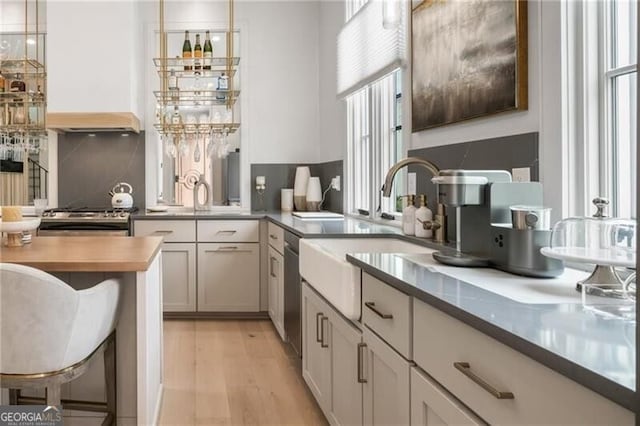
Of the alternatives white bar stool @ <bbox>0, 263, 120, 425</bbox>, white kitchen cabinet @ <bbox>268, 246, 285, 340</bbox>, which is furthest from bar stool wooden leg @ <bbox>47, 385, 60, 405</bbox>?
white kitchen cabinet @ <bbox>268, 246, 285, 340</bbox>

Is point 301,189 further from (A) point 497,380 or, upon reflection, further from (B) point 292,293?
(A) point 497,380

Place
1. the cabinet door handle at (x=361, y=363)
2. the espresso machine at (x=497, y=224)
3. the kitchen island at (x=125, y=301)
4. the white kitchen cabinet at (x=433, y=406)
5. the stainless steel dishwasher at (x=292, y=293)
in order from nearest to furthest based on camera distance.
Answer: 1. the white kitchen cabinet at (x=433, y=406)
2. the espresso machine at (x=497, y=224)
3. the cabinet door handle at (x=361, y=363)
4. the kitchen island at (x=125, y=301)
5. the stainless steel dishwasher at (x=292, y=293)

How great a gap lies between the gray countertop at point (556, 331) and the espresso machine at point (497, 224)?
0.27m

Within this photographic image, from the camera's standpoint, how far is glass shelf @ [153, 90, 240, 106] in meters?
4.86

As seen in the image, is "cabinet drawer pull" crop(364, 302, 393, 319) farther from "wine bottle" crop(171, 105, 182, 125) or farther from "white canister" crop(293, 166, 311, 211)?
"wine bottle" crop(171, 105, 182, 125)

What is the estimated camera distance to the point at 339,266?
196 cm

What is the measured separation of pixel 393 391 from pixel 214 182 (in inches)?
155

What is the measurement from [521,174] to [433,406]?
3.35 feet

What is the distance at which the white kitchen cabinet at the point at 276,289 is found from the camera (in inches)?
146

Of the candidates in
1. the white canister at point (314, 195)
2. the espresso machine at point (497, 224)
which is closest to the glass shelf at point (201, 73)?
Answer: the white canister at point (314, 195)

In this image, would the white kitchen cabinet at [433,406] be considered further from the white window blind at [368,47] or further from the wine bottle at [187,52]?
the wine bottle at [187,52]

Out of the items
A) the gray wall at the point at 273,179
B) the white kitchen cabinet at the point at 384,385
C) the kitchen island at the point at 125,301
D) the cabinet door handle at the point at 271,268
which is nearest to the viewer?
the white kitchen cabinet at the point at 384,385

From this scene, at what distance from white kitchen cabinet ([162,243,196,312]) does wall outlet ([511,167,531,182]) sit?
3.04 meters

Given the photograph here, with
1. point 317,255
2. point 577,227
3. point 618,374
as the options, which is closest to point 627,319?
point 618,374
